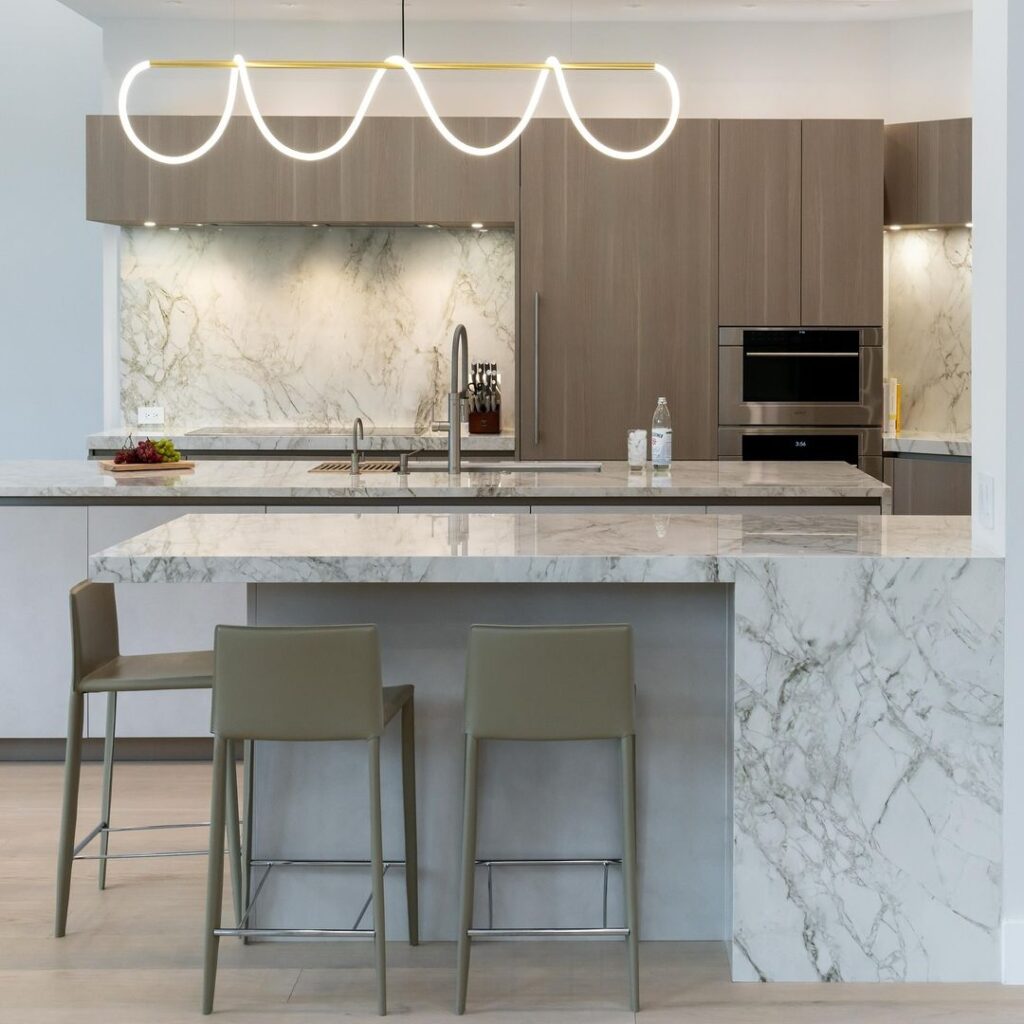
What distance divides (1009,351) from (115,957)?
2.29 meters

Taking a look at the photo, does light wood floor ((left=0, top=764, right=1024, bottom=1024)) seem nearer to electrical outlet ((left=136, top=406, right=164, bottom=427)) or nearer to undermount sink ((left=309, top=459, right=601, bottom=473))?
undermount sink ((left=309, top=459, right=601, bottom=473))

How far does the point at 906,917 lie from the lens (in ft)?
9.19

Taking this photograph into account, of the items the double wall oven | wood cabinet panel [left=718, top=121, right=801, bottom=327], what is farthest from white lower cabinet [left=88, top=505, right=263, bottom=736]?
wood cabinet panel [left=718, top=121, right=801, bottom=327]

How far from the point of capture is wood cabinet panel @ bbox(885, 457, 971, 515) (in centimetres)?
596

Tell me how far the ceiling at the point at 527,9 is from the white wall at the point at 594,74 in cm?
7

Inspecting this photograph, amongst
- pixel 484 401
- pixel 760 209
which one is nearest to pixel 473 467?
pixel 484 401

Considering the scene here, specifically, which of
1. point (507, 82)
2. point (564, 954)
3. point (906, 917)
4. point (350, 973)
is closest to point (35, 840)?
point (350, 973)

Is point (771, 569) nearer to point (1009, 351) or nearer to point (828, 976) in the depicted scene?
point (1009, 351)

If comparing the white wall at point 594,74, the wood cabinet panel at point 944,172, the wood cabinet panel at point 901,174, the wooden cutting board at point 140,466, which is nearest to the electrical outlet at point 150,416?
the white wall at point 594,74

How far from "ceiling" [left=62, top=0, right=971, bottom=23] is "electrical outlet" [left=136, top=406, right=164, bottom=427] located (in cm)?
187

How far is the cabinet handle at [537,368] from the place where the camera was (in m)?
6.16

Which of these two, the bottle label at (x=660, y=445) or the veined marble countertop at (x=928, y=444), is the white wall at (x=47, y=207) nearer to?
the bottle label at (x=660, y=445)

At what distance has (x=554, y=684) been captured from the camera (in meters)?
2.59

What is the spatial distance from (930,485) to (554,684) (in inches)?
155
